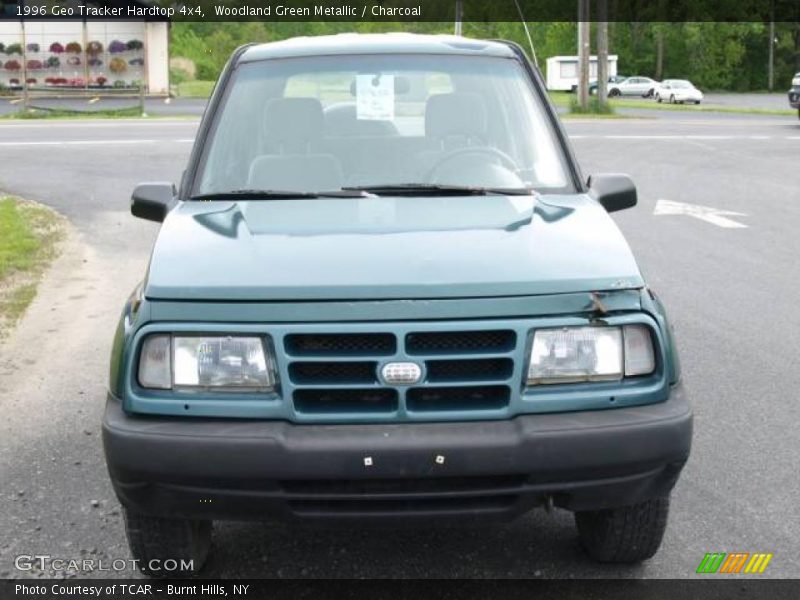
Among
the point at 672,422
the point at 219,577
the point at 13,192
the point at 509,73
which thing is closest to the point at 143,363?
the point at 219,577

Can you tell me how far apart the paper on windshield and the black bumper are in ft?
6.48

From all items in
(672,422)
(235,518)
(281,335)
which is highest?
(281,335)

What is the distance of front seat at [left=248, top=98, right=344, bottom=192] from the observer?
14.5ft

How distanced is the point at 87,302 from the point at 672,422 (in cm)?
606

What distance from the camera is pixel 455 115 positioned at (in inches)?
189

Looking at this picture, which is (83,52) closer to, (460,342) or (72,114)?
(72,114)

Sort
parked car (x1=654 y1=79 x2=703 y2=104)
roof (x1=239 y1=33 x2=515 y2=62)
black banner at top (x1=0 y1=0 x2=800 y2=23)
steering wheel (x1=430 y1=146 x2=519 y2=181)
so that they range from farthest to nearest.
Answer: black banner at top (x1=0 y1=0 x2=800 y2=23), parked car (x1=654 y1=79 x2=703 y2=104), roof (x1=239 y1=33 x2=515 y2=62), steering wheel (x1=430 y1=146 x2=519 y2=181)

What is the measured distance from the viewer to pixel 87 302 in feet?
27.8

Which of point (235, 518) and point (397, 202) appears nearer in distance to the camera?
point (235, 518)

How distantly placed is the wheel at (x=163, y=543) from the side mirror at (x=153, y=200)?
53.4 inches

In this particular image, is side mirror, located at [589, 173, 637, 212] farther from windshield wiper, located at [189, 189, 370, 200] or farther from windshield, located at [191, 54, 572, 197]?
windshield wiper, located at [189, 189, 370, 200]

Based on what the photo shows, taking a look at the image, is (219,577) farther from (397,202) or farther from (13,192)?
(13,192)

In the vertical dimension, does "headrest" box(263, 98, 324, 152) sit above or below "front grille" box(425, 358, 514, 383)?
above

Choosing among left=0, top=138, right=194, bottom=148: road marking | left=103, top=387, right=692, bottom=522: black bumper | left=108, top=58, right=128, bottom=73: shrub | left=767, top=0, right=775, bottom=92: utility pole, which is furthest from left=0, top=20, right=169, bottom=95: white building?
left=767, top=0, right=775, bottom=92: utility pole
